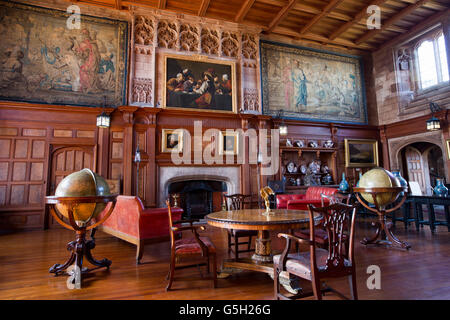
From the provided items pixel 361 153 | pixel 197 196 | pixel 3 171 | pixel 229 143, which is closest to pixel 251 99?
pixel 229 143

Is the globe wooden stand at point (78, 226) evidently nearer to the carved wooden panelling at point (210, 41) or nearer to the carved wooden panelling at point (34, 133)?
the carved wooden panelling at point (34, 133)

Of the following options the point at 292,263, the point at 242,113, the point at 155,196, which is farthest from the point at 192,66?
the point at 292,263

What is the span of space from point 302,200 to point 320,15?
635cm

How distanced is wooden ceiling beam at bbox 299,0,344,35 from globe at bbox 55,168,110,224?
27.5ft

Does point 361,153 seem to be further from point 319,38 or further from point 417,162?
point 319,38

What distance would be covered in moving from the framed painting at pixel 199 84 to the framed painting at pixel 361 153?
184 inches

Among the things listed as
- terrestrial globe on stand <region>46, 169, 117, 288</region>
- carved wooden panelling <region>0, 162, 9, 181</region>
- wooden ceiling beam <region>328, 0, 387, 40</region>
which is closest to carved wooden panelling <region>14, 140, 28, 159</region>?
carved wooden panelling <region>0, 162, 9, 181</region>

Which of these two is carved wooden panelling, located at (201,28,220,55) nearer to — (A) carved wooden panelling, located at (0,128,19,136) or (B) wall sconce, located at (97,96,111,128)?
(B) wall sconce, located at (97,96,111,128)

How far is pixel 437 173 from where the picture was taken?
451 inches

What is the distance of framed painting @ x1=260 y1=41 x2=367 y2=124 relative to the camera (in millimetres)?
9148

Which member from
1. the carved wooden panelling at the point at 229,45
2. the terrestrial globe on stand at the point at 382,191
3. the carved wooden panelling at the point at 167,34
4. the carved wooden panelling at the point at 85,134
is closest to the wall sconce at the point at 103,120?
the carved wooden panelling at the point at 85,134

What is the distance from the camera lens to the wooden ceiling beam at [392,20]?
7859mm

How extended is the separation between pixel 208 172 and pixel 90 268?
468 cm

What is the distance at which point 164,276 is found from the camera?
3174 millimetres
